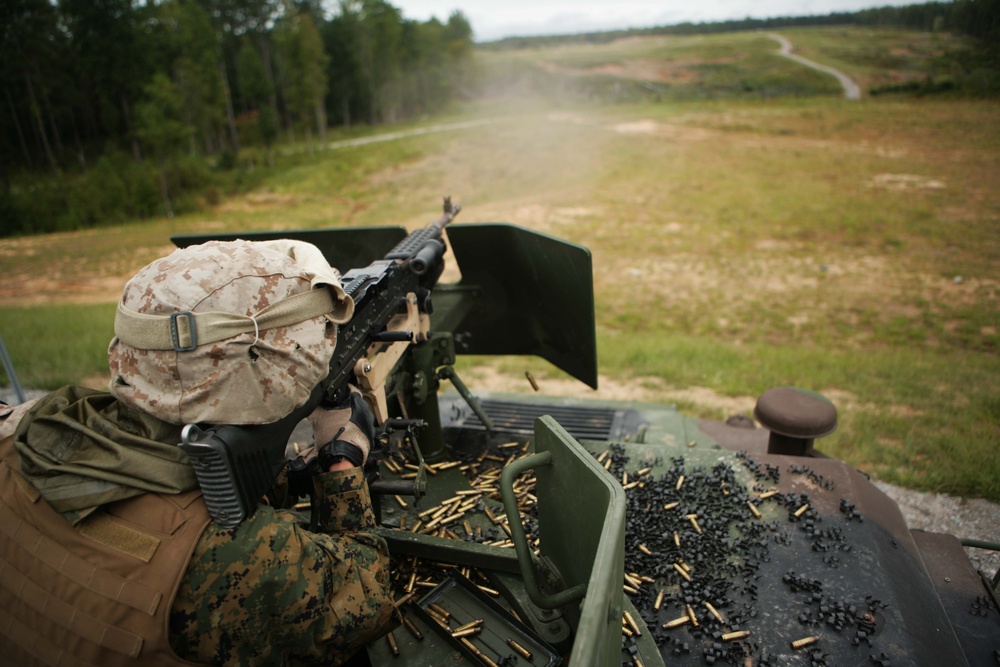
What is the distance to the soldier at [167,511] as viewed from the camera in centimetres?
191

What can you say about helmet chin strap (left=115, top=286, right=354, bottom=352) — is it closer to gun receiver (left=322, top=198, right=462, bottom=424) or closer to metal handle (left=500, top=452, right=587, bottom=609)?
gun receiver (left=322, top=198, right=462, bottom=424)

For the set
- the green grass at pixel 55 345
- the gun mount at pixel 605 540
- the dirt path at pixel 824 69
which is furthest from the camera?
the dirt path at pixel 824 69

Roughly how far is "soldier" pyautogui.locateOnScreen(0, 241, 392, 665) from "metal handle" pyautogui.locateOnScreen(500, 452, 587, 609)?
63 cm

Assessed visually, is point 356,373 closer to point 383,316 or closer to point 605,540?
point 383,316

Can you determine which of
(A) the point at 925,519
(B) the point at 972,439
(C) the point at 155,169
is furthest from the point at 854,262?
(C) the point at 155,169

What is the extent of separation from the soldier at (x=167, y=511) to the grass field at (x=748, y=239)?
6.05 metres

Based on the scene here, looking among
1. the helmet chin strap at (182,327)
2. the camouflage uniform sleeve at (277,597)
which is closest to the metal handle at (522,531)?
the camouflage uniform sleeve at (277,597)

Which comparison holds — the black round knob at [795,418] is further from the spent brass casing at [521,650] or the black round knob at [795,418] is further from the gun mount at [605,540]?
the spent brass casing at [521,650]

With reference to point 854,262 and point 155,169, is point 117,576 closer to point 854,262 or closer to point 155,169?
point 854,262

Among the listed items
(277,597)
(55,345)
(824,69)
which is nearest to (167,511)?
(277,597)

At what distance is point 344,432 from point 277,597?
2.57 ft

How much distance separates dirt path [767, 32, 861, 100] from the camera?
15.1 m

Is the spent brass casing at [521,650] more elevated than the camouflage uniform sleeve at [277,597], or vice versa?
the camouflage uniform sleeve at [277,597]

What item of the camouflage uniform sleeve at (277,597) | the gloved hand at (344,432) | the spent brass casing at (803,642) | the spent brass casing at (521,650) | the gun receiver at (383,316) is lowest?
the spent brass casing at (803,642)
